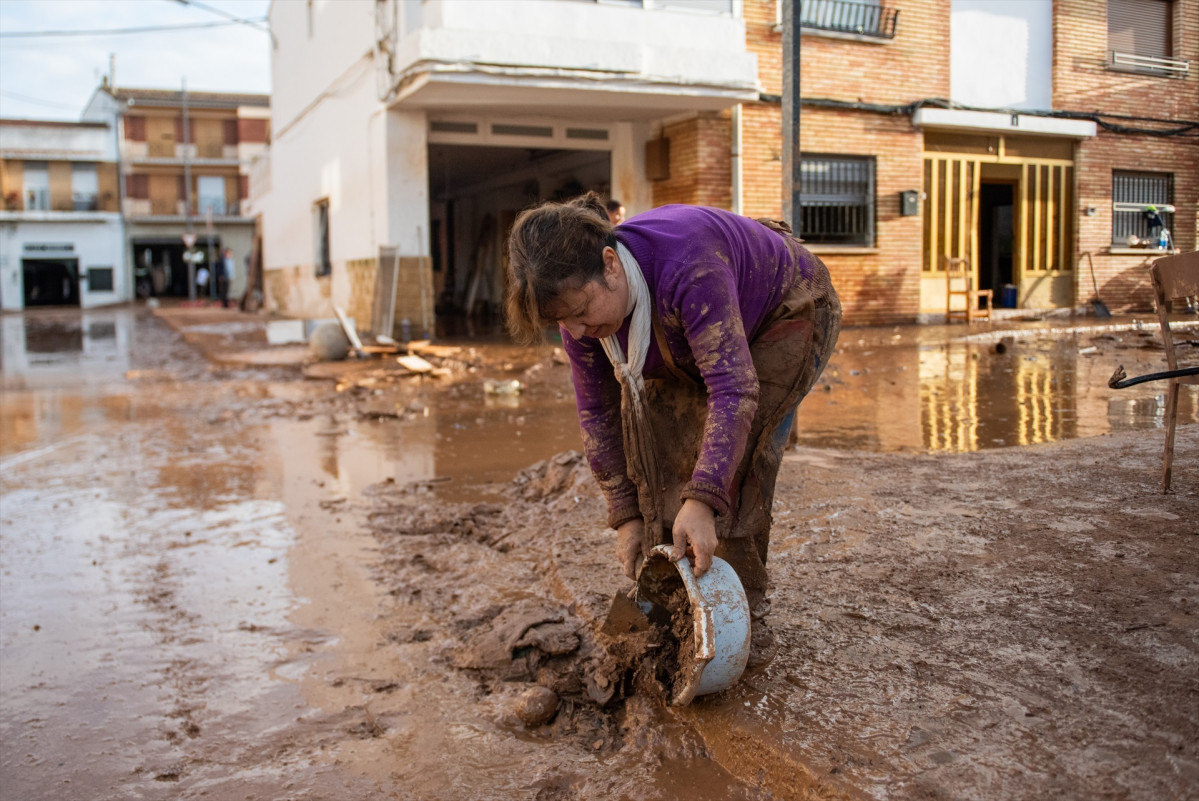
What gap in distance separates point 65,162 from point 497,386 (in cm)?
4500

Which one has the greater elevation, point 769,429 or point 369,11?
point 369,11

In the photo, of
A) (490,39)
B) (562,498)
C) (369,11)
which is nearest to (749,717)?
(562,498)

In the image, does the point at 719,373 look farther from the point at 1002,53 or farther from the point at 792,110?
the point at 1002,53

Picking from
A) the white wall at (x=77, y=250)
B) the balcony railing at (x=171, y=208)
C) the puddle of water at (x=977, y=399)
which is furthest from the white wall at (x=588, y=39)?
the balcony railing at (x=171, y=208)

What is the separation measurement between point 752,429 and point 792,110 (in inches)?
142

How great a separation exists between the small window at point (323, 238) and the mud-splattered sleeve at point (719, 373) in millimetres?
16083

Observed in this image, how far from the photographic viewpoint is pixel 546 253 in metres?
2.26

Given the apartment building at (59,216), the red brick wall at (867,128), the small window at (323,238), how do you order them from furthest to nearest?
1. the apartment building at (59,216)
2. the small window at (323,238)
3. the red brick wall at (867,128)

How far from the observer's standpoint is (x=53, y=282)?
4528 centimetres

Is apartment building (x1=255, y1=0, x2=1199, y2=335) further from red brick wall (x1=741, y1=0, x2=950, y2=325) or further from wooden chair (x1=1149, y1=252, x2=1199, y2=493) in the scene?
wooden chair (x1=1149, y1=252, x2=1199, y2=493)

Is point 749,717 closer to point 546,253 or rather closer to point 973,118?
point 546,253

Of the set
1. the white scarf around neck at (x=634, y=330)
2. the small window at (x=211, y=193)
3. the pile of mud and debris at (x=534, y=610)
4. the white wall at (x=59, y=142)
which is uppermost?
the white wall at (x=59, y=142)

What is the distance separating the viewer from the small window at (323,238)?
17.7 metres

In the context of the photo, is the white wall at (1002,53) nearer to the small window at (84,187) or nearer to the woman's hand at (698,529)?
the woman's hand at (698,529)
